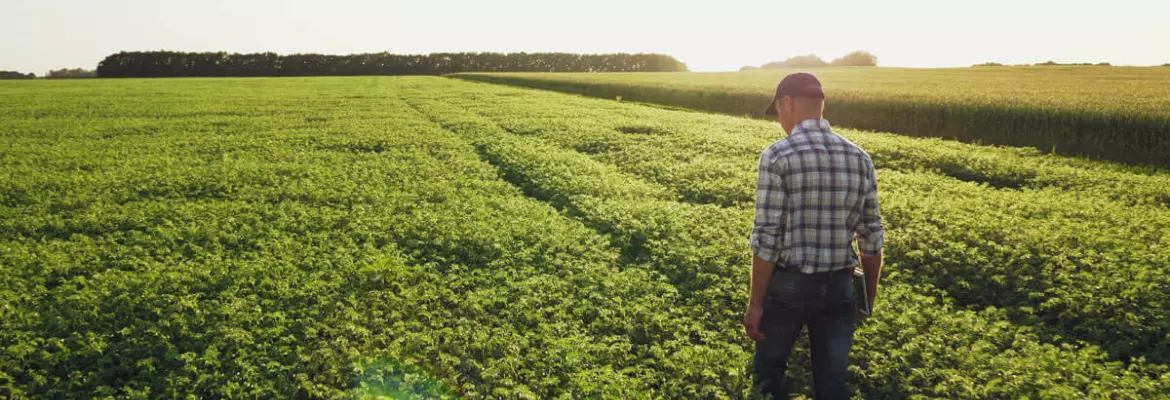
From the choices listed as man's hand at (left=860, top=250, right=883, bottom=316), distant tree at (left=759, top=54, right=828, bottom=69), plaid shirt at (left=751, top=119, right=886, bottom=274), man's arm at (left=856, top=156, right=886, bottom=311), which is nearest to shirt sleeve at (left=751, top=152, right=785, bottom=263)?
plaid shirt at (left=751, top=119, right=886, bottom=274)

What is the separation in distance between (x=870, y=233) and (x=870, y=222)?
3.2 inches

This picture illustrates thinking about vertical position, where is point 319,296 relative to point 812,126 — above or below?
below

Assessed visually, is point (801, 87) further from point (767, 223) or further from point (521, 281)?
point (521, 281)

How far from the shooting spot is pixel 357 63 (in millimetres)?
126688

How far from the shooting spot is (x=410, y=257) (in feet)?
32.4

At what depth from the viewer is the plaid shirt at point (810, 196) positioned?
4.46 metres

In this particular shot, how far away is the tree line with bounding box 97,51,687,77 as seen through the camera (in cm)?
11456

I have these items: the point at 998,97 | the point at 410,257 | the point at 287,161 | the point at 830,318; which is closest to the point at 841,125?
the point at 998,97

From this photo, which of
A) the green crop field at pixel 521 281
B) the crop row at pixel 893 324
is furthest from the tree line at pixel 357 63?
the crop row at pixel 893 324

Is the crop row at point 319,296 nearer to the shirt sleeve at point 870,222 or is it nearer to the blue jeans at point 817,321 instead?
the blue jeans at point 817,321

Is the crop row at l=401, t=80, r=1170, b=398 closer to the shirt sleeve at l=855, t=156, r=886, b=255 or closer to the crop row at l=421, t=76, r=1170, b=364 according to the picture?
the crop row at l=421, t=76, r=1170, b=364

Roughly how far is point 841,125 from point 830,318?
103ft

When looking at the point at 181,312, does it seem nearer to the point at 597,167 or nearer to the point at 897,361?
the point at 897,361

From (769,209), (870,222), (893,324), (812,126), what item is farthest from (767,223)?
(893,324)
